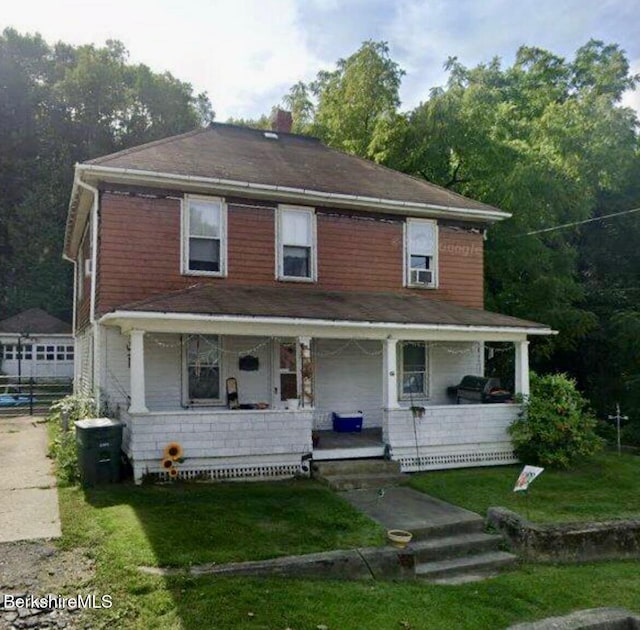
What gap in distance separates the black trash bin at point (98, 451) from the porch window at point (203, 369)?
8.42 ft

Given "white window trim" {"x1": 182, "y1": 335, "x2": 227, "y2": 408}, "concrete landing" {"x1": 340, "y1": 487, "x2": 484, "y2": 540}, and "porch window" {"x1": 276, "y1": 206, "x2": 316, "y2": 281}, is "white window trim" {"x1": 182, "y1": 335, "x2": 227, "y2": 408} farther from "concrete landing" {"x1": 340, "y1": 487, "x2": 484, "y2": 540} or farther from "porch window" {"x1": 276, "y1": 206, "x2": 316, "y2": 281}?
"concrete landing" {"x1": 340, "y1": 487, "x2": 484, "y2": 540}

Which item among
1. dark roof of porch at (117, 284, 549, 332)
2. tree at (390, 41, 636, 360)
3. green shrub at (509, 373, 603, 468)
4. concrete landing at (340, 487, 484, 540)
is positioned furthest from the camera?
tree at (390, 41, 636, 360)

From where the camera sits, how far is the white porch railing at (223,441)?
29.7ft

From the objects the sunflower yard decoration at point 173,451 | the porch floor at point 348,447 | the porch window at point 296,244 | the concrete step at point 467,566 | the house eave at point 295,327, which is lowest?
the concrete step at point 467,566

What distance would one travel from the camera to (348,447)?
10.6m

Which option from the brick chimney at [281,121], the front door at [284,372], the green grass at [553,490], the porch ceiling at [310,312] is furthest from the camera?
the brick chimney at [281,121]

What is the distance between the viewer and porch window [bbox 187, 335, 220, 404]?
1147cm

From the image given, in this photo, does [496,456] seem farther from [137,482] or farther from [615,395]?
[615,395]

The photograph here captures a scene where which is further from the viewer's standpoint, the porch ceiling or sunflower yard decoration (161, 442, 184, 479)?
the porch ceiling

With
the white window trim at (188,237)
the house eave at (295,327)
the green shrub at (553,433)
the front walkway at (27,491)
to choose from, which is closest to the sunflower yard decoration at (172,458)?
the front walkway at (27,491)

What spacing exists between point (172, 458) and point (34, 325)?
23174mm

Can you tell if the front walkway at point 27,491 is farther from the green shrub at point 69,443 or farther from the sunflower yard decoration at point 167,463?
the sunflower yard decoration at point 167,463

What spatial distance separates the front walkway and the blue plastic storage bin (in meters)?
5.51

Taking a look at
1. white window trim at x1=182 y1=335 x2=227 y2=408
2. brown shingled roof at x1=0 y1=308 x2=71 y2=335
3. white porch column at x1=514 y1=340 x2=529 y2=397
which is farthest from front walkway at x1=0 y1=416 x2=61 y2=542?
brown shingled roof at x1=0 y1=308 x2=71 y2=335
